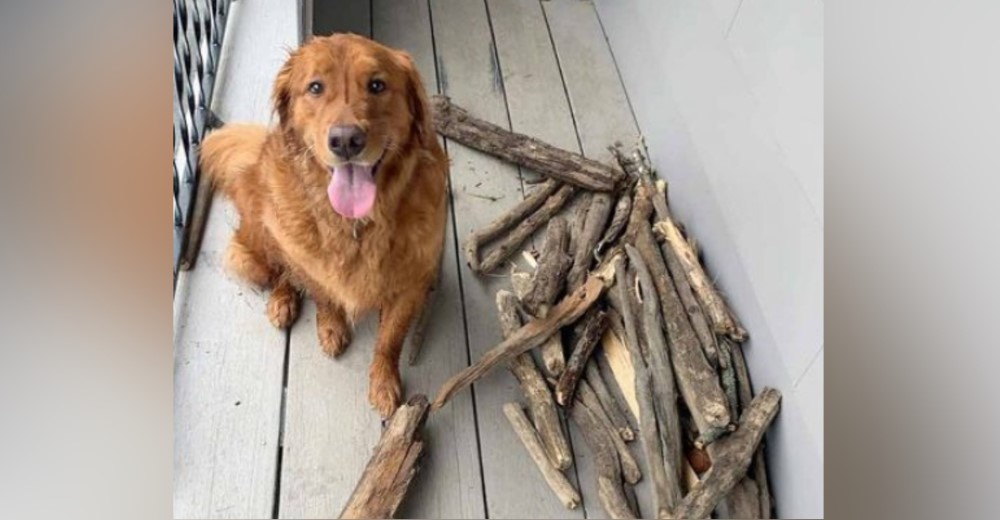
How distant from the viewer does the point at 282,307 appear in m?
0.81

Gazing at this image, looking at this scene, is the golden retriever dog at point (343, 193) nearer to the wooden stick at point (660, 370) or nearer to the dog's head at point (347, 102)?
the dog's head at point (347, 102)

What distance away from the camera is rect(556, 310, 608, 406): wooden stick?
31.3 inches

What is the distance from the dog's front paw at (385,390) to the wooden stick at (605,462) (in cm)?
18

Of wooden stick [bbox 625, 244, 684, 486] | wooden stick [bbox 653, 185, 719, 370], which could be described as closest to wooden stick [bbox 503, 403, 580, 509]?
wooden stick [bbox 625, 244, 684, 486]

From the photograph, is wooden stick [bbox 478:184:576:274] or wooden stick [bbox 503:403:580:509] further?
wooden stick [bbox 478:184:576:274]

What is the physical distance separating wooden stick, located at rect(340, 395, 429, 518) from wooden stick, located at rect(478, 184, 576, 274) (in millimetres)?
171

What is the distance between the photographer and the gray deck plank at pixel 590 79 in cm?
81

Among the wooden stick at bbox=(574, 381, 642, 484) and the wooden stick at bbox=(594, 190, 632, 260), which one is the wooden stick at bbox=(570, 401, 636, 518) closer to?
the wooden stick at bbox=(574, 381, 642, 484)

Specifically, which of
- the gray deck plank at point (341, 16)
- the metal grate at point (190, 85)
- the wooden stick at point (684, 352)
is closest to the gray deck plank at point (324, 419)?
the gray deck plank at point (341, 16)

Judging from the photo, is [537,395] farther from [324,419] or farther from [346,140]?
[346,140]

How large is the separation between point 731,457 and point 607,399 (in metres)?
0.13
